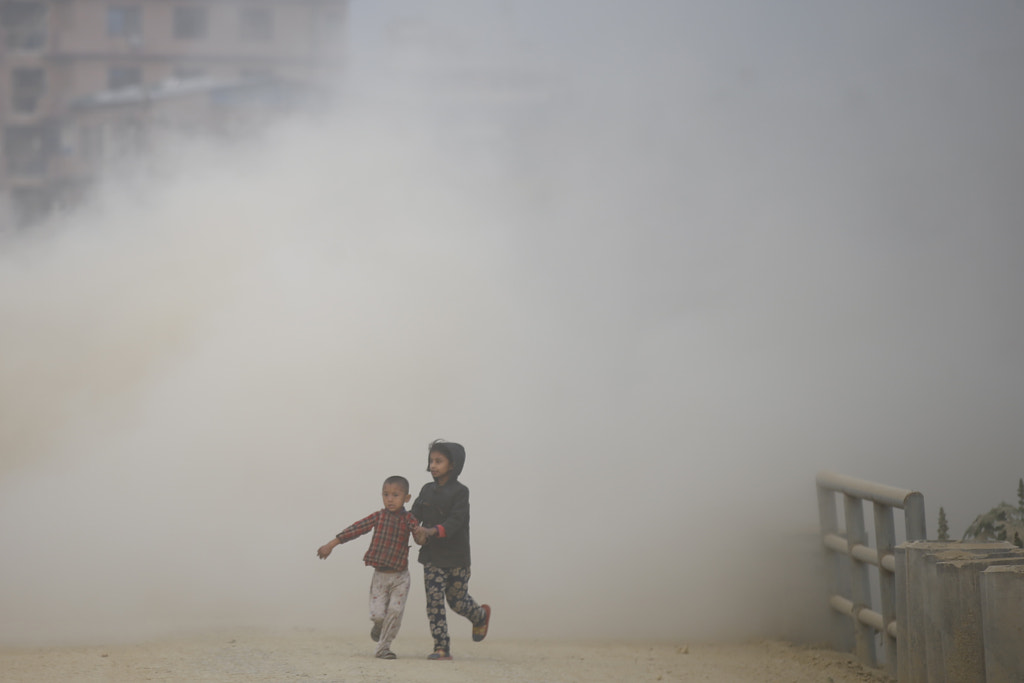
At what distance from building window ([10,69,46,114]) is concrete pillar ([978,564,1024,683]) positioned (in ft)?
39.8

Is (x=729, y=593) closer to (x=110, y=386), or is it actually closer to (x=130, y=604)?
(x=130, y=604)

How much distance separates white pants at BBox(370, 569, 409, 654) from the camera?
5.27m

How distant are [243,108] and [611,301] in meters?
4.26

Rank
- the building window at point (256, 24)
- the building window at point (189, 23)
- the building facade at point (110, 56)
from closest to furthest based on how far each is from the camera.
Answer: the building facade at point (110, 56) < the building window at point (256, 24) < the building window at point (189, 23)

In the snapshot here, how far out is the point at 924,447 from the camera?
838cm

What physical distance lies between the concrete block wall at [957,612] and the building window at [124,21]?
10899 millimetres

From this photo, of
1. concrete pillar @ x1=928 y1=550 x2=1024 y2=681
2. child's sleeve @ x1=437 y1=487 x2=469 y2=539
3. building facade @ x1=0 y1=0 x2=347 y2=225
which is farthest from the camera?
building facade @ x1=0 y1=0 x2=347 y2=225

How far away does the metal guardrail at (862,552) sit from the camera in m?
5.52

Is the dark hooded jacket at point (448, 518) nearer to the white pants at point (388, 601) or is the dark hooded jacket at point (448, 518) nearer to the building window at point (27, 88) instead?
the white pants at point (388, 601)

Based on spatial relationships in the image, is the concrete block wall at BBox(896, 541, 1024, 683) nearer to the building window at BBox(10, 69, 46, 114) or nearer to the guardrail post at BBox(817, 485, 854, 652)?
the guardrail post at BBox(817, 485, 854, 652)

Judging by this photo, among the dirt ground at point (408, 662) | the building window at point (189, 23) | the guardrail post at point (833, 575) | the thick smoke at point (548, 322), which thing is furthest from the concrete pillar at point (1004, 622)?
the building window at point (189, 23)

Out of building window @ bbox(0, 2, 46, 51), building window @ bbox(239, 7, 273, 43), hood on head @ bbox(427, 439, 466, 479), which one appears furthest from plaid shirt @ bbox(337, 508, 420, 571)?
building window @ bbox(0, 2, 46, 51)

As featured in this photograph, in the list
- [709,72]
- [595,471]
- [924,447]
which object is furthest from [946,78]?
[595,471]

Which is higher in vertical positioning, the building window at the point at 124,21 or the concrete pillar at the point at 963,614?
the building window at the point at 124,21
